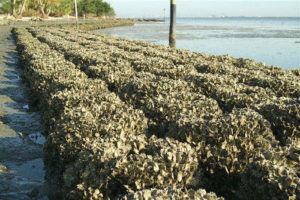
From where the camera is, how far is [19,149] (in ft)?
26.4

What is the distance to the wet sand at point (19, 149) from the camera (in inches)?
244

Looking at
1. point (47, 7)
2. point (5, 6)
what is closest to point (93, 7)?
point (47, 7)

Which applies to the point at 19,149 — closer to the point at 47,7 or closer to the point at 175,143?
the point at 175,143

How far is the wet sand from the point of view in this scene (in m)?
6.19

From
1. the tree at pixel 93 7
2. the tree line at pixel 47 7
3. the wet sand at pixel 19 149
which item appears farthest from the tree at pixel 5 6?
the wet sand at pixel 19 149

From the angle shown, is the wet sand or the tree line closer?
the wet sand

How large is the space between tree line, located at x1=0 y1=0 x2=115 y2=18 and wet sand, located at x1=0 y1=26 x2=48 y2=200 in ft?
336

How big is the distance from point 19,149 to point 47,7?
145465 millimetres

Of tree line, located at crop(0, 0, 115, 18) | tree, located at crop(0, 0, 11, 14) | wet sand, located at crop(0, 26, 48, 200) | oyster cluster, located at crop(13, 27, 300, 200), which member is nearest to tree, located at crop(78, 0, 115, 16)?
tree line, located at crop(0, 0, 115, 18)

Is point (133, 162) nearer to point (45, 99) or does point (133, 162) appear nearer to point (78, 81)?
point (78, 81)

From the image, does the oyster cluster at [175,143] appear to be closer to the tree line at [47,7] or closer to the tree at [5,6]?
the tree line at [47,7]

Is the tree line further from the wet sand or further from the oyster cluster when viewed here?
the oyster cluster

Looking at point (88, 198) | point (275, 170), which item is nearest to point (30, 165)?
point (88, 198)

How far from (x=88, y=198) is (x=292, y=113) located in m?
4.91
